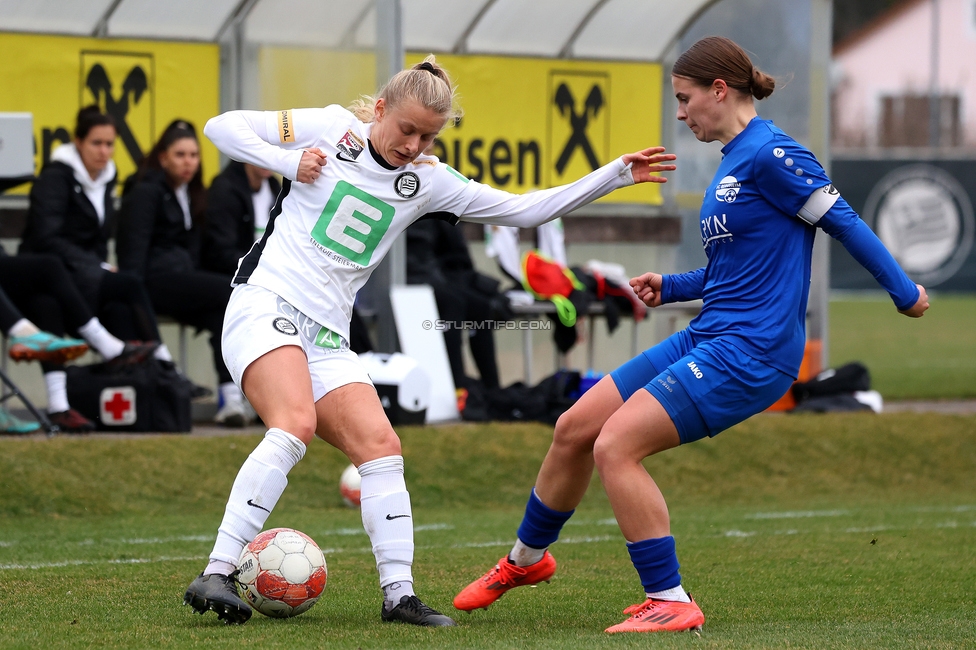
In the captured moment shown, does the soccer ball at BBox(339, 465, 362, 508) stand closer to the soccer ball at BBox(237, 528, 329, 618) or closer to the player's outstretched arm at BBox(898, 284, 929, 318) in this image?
the soccer ball at BBox(237, 528, 329, 618)

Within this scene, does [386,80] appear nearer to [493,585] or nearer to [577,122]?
[577,122]

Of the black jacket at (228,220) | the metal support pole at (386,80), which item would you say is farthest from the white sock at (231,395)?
the metal support pole at (386,80)

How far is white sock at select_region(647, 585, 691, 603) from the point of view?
14.9 ft

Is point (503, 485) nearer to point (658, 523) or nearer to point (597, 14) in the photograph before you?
point (658, 523)

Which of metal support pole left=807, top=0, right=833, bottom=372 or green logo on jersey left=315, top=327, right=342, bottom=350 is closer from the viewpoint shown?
green logo on jersey left=315, top=327, right=342, bottom=350

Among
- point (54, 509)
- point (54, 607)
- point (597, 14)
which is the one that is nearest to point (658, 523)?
point (54, 607)

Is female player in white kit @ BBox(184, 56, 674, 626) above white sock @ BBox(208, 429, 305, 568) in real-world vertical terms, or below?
above

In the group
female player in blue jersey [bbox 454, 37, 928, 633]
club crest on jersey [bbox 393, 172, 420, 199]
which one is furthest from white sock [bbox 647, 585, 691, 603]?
club crest on jersey [bbox 393, 172, 420, 199]

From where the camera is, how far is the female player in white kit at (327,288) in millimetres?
4578

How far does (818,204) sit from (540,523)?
1489 millimetres

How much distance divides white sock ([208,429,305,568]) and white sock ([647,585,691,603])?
1285 millimetres

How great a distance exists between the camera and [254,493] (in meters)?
4.50

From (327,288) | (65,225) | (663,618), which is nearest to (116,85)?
(65,225)

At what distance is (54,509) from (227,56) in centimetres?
540
